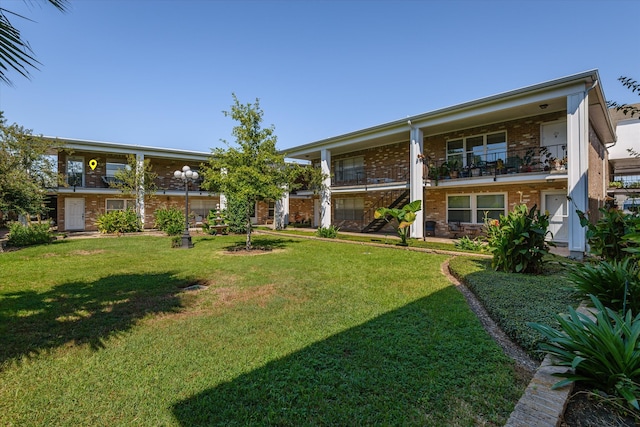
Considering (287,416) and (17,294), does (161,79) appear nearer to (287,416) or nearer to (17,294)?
(17,294)

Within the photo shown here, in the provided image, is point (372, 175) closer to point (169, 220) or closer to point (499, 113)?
point (499, 113)

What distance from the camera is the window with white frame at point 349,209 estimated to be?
21620 mm

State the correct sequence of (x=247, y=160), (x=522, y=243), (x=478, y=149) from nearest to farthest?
(x=522, y=243), (x=247, y=160), (x=478, y=149)

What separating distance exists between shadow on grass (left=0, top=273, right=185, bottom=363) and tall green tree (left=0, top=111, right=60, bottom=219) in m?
10.0

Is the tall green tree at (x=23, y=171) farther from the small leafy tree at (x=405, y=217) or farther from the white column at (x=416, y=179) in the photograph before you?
the white column at (x=416, y=179)

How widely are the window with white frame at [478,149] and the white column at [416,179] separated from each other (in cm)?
229

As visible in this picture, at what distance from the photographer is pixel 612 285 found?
170 inches

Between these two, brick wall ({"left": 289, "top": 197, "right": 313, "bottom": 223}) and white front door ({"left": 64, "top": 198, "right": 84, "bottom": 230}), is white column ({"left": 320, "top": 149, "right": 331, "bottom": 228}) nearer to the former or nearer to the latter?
brick wall ({"left": 289, "top": 197, "right": 313, "bottom": 223})

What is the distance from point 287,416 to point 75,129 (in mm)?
26103

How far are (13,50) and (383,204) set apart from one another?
19.1 meters

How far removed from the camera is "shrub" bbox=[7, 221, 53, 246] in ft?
44.0

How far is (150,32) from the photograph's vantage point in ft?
33.1

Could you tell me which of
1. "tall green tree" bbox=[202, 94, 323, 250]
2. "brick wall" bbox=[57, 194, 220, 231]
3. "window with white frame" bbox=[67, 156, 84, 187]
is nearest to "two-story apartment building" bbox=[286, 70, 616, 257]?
"tall green tree" bbox=[202, 94, 323, 250]

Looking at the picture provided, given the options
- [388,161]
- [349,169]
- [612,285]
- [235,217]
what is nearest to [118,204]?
[235,217]
